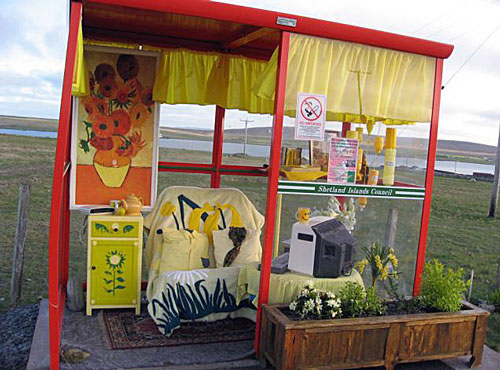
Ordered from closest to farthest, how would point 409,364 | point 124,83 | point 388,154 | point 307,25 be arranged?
point 307,25, point 409,364, point 388,154, point 124,83

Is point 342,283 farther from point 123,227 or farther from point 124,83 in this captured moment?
point 124,83

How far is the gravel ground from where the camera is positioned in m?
4.25

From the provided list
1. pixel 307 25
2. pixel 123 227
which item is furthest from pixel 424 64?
pixel 123 227

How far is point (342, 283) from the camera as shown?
15.2ft

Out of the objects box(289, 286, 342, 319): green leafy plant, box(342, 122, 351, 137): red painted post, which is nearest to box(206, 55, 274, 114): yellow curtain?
box(342, 122, 351, 137): red painted post

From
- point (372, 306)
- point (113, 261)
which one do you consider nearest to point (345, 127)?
point (372, 306)

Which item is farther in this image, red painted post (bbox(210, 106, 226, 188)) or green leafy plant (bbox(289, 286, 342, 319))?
red painted post (bbox(210, 106, 226, 188))

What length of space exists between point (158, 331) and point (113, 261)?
841 mm

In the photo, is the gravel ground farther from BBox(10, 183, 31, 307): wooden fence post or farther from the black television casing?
the black television casing

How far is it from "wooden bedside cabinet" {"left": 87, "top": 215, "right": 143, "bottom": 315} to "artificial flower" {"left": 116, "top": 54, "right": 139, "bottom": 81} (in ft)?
5.40

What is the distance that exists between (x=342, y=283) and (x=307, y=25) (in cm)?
229

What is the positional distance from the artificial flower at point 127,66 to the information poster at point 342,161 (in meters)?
2.46

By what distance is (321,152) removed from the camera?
4.65 meters

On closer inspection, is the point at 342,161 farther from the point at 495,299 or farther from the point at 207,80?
the point at 495,299
